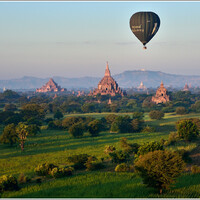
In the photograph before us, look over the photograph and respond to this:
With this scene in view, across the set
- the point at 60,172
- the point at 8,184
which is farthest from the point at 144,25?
the point at 8,184

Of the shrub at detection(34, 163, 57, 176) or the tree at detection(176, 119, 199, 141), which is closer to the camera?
the shrub at detection(34, 163, 57, 176)

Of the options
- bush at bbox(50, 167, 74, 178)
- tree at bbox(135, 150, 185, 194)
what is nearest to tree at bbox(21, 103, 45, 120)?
bush at bbox(50, 167, 74, 178)

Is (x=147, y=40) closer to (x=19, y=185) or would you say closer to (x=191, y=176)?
(x=191, y=176)

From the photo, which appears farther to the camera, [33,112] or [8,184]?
[33,112]

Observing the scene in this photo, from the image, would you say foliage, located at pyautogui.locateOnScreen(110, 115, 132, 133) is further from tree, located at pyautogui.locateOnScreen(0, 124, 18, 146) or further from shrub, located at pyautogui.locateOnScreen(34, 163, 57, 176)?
shrub, located at pyautogui.locateOnScreen(34, 163, 57, 176)

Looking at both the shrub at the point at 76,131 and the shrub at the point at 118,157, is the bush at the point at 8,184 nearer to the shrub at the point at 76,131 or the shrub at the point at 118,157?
the shrub at the point at 118,157

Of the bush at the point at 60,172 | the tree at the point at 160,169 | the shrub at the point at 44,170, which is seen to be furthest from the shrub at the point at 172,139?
the tree at the point at 160,169

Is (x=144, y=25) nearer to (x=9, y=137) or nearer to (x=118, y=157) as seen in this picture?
(x=118, y=157)
